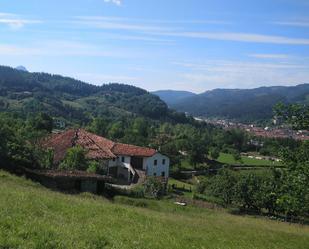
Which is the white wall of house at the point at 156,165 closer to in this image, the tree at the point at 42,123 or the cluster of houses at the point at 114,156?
the cluster of houses at the point at 114,156

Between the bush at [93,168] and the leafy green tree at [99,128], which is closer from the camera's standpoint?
the bush at [93,168]

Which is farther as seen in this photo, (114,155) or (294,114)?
(114,155)

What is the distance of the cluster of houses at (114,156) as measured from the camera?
57.7 metres

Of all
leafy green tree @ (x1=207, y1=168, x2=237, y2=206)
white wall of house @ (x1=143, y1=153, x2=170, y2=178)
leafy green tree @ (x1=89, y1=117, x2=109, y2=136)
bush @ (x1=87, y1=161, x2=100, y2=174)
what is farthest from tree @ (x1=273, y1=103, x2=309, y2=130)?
leafy green tree @ (x1=89, y1=117, x2=109, y2=136)

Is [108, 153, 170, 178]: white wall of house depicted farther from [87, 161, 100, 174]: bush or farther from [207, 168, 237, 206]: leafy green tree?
[87, 161, 100, 174]: bush

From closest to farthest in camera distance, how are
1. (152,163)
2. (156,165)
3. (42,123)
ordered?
1. (152,163)
2. (156,165)
3. (42,123)

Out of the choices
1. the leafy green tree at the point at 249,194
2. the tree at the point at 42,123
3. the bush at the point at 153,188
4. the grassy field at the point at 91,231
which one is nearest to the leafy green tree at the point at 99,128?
the tree at the point at 42,123

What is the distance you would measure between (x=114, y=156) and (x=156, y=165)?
1225 centimetres

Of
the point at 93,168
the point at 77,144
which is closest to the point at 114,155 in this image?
the point at 77,144

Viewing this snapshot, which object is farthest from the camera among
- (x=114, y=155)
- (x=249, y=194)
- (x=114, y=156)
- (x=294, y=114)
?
(x=114, y=155)

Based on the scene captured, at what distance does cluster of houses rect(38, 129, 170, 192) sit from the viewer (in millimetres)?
57688

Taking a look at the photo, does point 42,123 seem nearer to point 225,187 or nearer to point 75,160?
point 75,160

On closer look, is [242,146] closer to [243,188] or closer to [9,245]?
[243,188]

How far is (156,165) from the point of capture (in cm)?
7256
